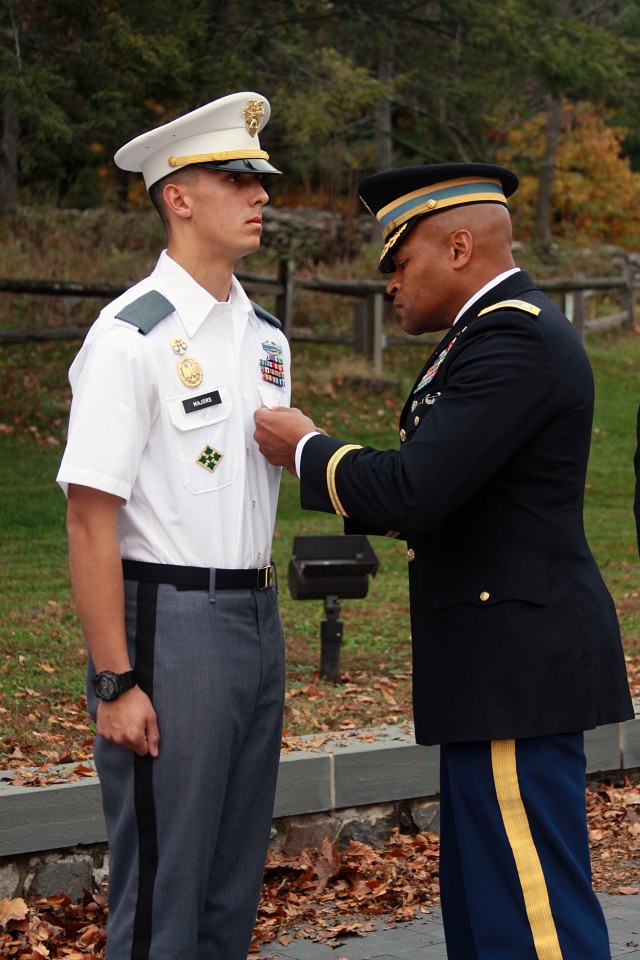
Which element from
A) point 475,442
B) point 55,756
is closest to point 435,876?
point 55,756

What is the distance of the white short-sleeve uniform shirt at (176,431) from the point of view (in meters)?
2.77

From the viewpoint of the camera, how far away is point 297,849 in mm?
4820

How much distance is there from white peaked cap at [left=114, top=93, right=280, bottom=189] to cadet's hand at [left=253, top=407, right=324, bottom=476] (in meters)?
0.57

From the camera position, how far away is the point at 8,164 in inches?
707

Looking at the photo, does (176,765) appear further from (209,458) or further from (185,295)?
(185,295)

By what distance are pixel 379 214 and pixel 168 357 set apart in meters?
0.68

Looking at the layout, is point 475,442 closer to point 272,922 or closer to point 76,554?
point 76,554

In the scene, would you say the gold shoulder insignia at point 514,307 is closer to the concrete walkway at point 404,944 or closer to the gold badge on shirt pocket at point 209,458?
the gold badge on shirt pocket at point 209,458

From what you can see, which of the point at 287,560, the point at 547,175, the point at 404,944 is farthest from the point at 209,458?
the point at 547,175

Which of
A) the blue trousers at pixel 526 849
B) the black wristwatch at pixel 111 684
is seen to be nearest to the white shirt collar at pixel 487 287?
the blue trousers at pixel 526 849

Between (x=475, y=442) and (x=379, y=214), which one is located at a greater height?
(x=379, y=214)

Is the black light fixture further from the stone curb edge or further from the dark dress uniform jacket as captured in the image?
the dark dress uniform jacket

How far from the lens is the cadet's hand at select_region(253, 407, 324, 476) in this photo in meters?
3.00

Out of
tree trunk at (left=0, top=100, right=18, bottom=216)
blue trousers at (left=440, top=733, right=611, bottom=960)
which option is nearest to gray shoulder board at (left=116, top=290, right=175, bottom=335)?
blue trousers at (left=440, top=733, right=611, bottom=960)
